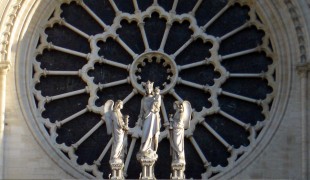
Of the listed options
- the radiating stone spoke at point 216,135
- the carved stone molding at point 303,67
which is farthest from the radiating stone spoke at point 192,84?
the carved stone molding at point 303,67

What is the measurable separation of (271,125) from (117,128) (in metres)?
3.67

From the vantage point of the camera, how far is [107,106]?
1178 inches

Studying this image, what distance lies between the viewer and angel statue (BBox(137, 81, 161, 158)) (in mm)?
29562

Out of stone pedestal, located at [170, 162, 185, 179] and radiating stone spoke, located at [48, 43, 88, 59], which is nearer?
stone pedestal, located at [170, 162, 185, 179]

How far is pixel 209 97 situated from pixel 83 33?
2838mm

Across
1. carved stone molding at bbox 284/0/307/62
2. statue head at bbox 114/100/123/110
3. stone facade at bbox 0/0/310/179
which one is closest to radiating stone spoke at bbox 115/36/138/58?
stone facade at bbox 0/0/310/179

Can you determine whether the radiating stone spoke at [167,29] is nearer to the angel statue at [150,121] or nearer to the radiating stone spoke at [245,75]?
the radiating stone spoke at [245,75]

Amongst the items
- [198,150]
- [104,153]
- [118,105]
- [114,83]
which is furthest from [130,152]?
[118,105]

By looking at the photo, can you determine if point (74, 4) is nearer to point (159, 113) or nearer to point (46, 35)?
point (46, 35)

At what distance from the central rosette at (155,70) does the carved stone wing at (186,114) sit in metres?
2.47

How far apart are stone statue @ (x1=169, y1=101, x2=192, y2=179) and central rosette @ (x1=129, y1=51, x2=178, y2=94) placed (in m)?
2.46

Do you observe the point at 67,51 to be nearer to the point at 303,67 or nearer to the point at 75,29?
the point at 75,29

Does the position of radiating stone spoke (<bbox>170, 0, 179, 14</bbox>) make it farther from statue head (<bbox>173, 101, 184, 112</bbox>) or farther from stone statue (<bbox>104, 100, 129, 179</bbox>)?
stone statue (<bbox>104, 100, 129, 179</bbox>)

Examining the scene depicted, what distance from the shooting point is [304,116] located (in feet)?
→ 103
